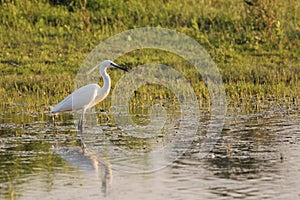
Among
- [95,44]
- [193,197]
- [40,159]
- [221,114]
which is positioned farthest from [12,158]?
[95,44]

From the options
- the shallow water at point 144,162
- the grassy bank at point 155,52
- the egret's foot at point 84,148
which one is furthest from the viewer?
the grassy bank at point 155,52

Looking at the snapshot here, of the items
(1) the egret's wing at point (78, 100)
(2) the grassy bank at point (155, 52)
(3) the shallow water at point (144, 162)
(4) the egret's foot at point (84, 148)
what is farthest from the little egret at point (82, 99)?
(2) the grassy bank at point (155, 52)

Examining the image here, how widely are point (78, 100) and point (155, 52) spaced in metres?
5.01

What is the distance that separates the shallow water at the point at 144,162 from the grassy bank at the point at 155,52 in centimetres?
205

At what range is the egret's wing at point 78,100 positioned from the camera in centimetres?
1103

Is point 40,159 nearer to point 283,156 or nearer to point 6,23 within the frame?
point 283,156

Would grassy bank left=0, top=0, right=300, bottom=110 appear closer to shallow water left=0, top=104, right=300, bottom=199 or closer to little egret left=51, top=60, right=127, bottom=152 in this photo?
little egret left=51, top=60, right=127, bottom=152

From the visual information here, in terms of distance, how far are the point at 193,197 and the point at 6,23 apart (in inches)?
412

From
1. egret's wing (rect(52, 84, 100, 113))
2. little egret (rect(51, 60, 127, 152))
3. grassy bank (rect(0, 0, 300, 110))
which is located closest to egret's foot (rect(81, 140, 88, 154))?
little egret (rect(51, 60, 127, 152))

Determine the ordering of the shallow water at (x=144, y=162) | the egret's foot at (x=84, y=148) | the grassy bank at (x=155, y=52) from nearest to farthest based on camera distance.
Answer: the shallow water at (x=144, y=162), the egret's foot at (x=84, y=148), the grassy bank at (x=155, y=52)

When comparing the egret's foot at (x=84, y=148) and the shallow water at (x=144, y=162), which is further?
the egret's foot at (x=84, y=148)

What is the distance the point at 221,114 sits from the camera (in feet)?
39.4

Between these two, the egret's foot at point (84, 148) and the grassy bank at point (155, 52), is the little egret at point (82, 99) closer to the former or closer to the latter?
the egret's foot at point (84, 148)

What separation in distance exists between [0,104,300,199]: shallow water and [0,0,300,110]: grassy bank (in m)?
2.05
